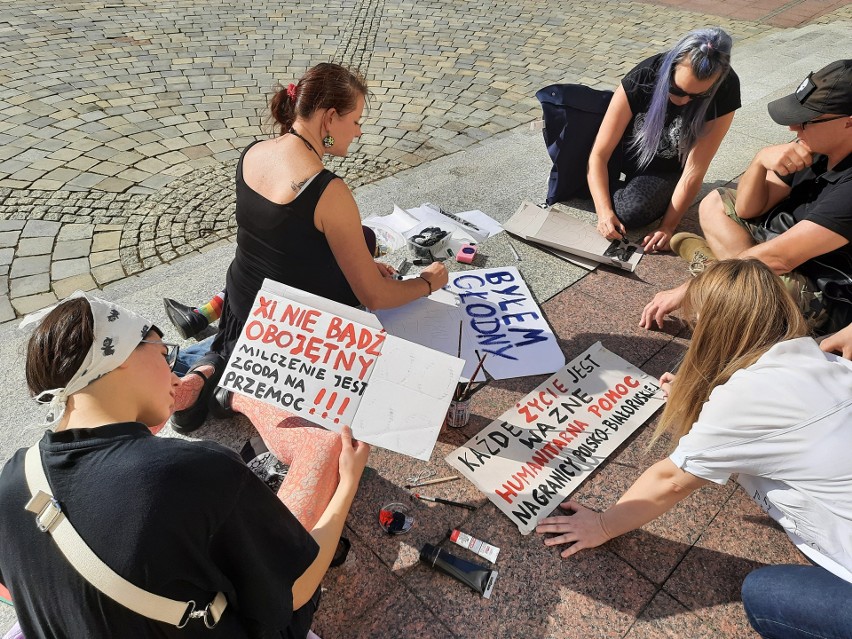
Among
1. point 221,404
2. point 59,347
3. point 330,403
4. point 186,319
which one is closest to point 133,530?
point 59,347

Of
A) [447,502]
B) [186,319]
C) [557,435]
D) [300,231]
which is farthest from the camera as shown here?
[186,319]

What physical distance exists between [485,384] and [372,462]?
2.22ft

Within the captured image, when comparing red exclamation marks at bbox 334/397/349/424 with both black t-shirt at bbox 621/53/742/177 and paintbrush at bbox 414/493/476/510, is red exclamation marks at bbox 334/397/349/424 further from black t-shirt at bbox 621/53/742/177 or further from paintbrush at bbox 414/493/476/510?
black t-shirt at bbox 621/53/742/177

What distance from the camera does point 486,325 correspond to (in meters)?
2.94

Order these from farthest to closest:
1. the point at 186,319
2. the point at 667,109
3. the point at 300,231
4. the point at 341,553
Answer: the point at 667,109
the point at 186,319
the point at 300,231
the point at 341,553

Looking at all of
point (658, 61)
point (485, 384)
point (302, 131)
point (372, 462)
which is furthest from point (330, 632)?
point (658, 61)

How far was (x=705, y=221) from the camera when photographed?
3.49 meters

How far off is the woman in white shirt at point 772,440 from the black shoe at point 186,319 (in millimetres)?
2173

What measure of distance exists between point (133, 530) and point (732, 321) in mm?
1702

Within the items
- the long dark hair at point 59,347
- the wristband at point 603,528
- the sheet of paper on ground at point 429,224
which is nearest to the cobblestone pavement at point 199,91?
the sheet of paper on ground at point 429,224

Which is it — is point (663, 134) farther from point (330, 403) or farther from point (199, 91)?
point (199, 91)

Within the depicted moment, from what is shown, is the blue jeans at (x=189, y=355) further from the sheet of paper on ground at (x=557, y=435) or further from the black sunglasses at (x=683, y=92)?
the black sunglasses at (x=683, y=92)

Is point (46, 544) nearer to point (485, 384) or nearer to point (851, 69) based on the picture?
point (485, 384)

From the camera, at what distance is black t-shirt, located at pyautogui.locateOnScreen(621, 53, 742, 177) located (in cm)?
325
